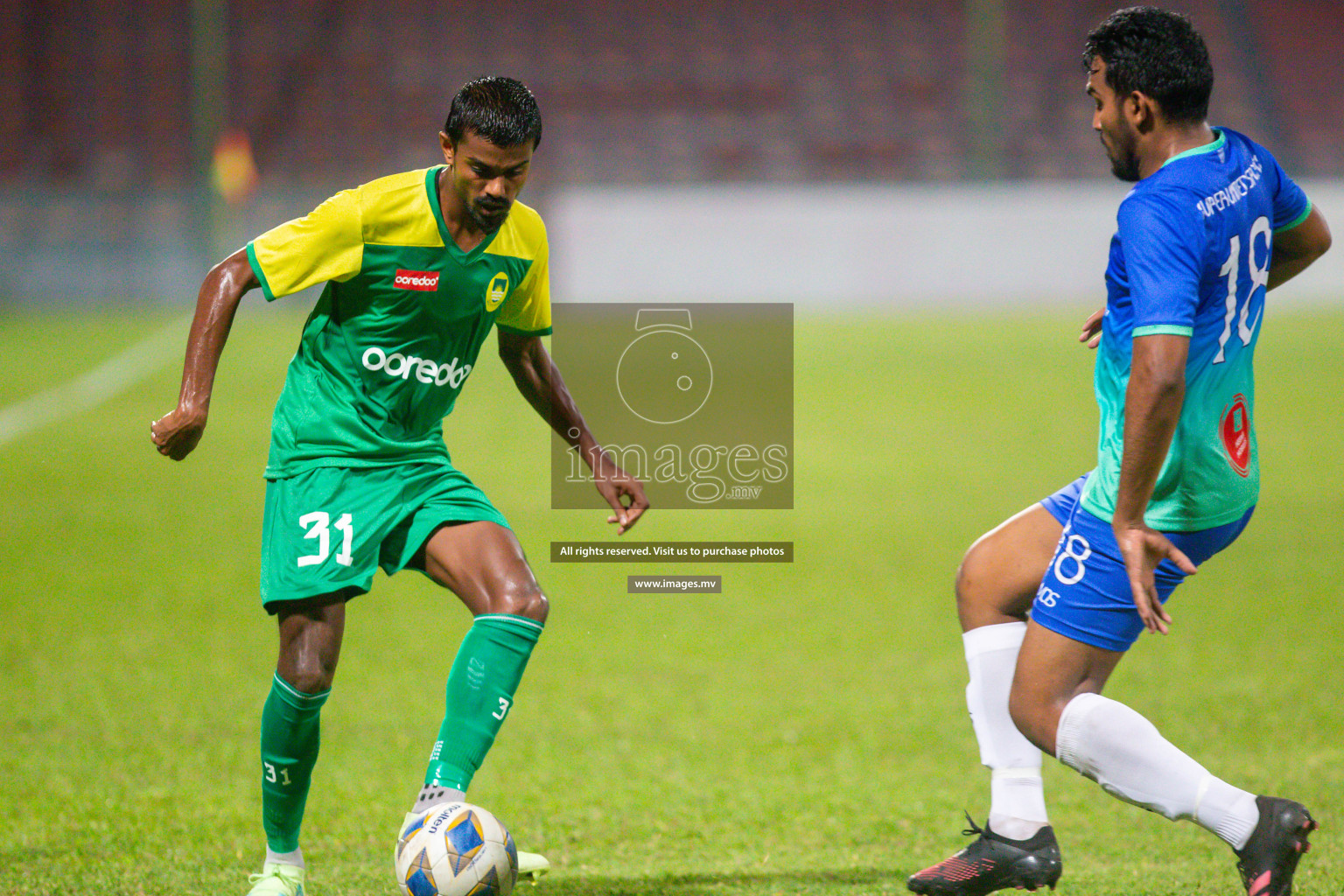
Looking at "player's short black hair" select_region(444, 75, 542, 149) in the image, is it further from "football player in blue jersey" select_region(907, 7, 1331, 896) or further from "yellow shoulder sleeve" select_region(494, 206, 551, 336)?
"football player in blue jersey" select_region(907, 7, 1331, 896)

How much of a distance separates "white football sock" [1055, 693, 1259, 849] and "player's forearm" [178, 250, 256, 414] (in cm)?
197

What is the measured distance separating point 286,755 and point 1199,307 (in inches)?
89.9

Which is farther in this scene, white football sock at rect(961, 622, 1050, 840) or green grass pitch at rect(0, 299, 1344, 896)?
green grass pitch at rect(0, 299, 1344, 896)

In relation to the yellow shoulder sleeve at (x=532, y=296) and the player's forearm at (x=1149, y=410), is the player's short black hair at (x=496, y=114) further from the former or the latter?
the player's forearm at (x=1149, y=410)

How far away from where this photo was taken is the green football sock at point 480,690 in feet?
9.80

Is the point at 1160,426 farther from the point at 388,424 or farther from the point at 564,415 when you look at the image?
the point at 388,424

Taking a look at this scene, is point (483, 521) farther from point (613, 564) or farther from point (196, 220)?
point (196, 220)

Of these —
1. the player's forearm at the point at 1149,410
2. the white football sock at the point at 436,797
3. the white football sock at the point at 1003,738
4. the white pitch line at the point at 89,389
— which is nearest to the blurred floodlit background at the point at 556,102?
the white pitch line at the point at 89,389

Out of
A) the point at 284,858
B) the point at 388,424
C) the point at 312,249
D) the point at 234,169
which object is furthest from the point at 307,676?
the point at 234,169

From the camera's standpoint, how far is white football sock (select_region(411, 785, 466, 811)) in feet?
9.57

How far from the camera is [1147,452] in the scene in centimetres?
254

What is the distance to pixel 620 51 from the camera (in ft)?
81.0

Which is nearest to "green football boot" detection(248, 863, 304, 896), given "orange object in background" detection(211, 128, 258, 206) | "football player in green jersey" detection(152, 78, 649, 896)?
"football player in green jersey" detection(152, 78, 649, 896)

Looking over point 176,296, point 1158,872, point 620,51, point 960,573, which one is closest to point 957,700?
point 1158,872
